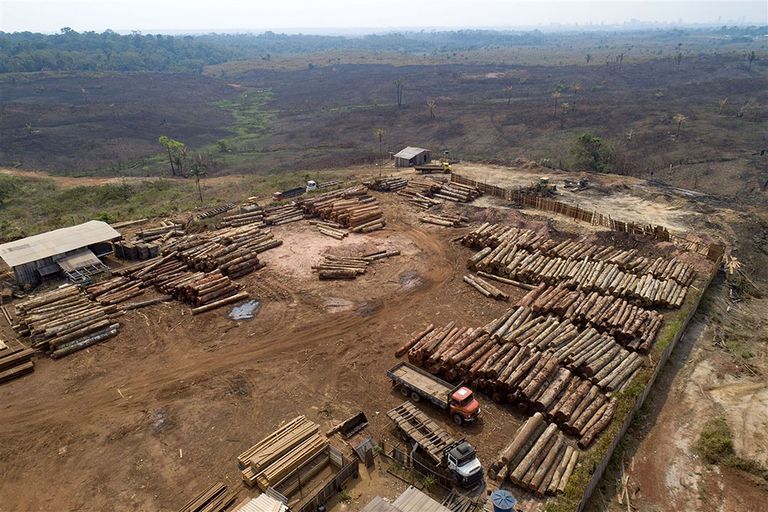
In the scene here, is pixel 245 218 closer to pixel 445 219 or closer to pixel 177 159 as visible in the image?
pixel 445 219

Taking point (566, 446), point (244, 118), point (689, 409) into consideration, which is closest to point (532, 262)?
point (689, 409)

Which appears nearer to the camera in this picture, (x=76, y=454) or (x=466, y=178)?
(x=76, y=454)

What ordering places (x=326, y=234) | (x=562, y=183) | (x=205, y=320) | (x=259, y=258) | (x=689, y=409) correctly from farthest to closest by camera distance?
(x=562, y=183), (x=326, y=234), (x=259, y=258), (x=205, y=320), (x=689, y=409)

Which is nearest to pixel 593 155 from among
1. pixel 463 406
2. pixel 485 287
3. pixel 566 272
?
pixel 566 272

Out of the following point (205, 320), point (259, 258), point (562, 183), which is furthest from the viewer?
point (562, 183)

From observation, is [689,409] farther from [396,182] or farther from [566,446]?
[396,182]

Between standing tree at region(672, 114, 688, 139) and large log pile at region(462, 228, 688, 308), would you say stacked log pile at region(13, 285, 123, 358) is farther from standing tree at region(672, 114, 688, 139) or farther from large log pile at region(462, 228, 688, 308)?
standing tree at region(672, 114, 688, 139)
